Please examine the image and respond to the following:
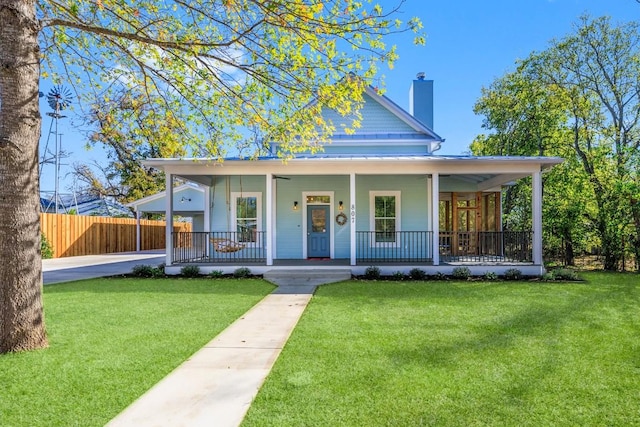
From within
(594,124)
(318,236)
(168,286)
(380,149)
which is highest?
(594,124)

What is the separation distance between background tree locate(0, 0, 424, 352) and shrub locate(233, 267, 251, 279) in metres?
3.73

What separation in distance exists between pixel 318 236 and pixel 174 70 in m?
7.58

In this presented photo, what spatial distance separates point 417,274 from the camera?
1035cm

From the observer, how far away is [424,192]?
1307cm

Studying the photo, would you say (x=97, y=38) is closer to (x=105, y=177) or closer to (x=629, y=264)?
(x=629, y=264)

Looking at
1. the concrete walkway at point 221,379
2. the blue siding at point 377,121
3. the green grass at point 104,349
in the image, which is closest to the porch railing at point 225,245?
the green grass at point 104,349

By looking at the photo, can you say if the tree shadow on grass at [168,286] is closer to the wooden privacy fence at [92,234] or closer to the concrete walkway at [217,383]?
the concrete walkway at [217,383]

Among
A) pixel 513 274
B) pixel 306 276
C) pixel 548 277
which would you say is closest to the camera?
pixel 548 277

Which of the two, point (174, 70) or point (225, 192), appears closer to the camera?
point (174, 70)

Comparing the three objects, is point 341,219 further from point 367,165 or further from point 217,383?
point 217,383

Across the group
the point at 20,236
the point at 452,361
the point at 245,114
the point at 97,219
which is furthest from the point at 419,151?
the point at 97,219

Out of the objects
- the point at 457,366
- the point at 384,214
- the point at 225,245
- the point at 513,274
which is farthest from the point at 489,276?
the point at 225,245

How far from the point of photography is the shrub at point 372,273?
10.3 metres

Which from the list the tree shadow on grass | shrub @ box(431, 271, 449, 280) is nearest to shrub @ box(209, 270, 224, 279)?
the tree shadow on grass
